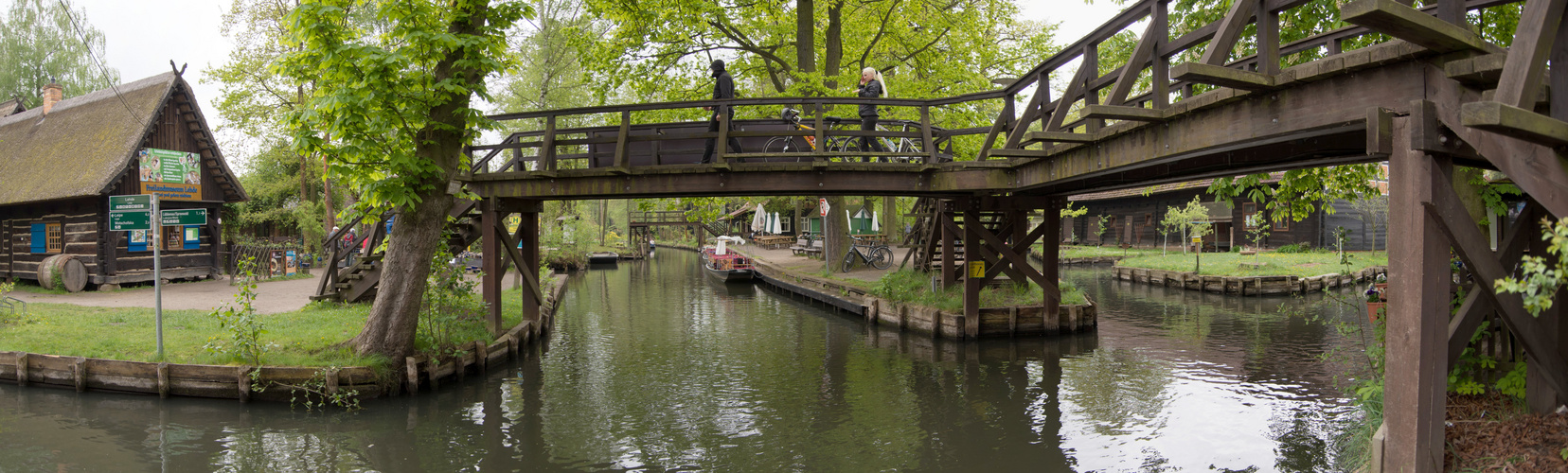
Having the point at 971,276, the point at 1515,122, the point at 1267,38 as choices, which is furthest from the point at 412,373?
the point at 1515,122

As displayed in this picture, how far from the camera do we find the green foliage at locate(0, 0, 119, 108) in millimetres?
31797

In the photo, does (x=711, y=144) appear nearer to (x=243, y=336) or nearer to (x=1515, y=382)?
(x=243, y=336)

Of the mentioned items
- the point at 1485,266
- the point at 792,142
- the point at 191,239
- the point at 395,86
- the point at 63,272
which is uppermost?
the point at 395,86

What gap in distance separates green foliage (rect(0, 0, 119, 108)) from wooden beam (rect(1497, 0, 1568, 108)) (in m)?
41.4

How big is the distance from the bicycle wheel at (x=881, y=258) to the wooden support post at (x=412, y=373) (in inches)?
598

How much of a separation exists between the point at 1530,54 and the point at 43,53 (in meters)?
44.0

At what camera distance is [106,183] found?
18.8 meters

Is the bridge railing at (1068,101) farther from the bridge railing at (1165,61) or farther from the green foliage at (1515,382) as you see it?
the green foliage at (1515,382)

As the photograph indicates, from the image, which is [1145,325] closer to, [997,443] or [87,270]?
[997,443]

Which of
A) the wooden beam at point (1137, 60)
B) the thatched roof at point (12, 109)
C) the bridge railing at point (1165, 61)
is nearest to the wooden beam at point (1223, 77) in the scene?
the bridge railing at point (1165, 61)

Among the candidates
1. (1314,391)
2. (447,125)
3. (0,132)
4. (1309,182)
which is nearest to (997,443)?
(1314,391)

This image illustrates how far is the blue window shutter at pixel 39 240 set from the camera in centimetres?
2067

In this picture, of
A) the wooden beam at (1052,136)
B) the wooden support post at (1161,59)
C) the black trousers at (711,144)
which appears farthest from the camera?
the black trousers at (711,144)

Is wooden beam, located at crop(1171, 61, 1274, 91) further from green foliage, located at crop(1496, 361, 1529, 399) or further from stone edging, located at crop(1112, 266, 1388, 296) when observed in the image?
stone edging, located at crop(1112, 266, 1388, 296)
